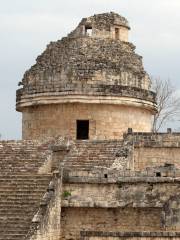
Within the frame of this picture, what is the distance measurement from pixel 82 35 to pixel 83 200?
7955mm

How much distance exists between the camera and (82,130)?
21.5 metres

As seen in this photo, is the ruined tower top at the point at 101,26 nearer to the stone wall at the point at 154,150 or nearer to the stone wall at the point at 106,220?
the stone wall at the point at 154,150

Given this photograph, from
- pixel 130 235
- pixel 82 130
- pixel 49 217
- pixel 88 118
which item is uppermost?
pixel 88 118

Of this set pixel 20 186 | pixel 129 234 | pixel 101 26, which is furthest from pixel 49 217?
pixel 101 26

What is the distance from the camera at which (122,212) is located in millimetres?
15688

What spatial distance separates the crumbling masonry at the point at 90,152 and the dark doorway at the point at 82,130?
35 millimetres

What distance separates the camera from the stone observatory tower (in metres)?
21.0

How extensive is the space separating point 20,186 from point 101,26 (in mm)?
7717

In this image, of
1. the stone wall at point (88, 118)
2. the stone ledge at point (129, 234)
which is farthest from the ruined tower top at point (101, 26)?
the stone ledge at point (129, 234)

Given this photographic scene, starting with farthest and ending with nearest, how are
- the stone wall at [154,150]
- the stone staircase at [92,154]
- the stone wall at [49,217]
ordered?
the stone wall at [154,150]
the stone staircase at [92,154]
the stone wall at [49,217]

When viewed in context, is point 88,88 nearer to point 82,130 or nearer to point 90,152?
point 82,130

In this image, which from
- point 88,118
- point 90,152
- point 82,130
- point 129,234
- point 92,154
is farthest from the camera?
point 82,130

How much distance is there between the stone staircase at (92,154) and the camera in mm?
17641

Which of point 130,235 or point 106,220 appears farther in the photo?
point 106,220
